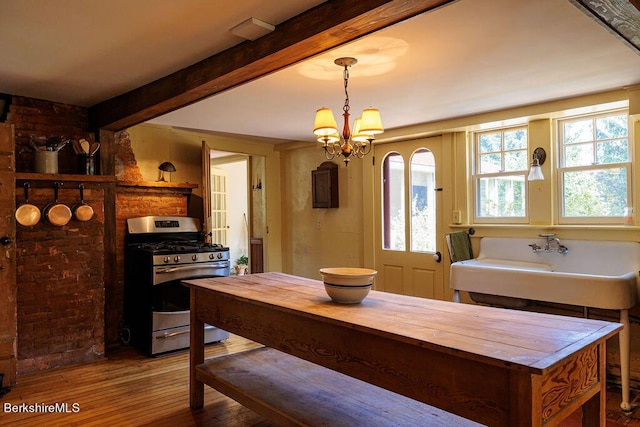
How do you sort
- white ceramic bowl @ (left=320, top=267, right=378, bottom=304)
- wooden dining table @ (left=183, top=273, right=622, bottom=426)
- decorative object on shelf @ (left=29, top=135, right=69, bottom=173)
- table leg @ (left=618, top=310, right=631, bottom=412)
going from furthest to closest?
decorative object on shelf @ (left=29, top=135, right=69, bottom=173), table leg @ (left=618, top=310, right=631, bottom=412), white ceramic bowl @ (left=320, top=267, right=378, bottom=304), wooden dining table @ (left=183, top=273, right=622, bottom=426)

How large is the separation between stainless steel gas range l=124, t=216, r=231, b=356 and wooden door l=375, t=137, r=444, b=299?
1794mm

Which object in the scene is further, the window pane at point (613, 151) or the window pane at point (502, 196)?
the window pane at point (502, 196)

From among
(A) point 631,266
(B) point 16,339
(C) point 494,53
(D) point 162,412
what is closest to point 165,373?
(D) point 162,412

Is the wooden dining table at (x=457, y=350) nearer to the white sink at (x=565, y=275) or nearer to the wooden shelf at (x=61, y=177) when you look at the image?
the white sink at (x=565, y=275)

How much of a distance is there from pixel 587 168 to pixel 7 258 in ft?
14.5

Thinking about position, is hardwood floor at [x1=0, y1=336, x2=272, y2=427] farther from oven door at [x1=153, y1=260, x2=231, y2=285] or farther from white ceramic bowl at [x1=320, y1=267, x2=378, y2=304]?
white ceramic bowl at [x1=320, y1=267, x2=378, y2=304]

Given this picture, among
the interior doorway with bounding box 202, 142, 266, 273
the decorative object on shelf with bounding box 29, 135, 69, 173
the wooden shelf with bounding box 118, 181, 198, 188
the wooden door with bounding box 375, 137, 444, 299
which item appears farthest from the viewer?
the interior doorway with bounding box 202, 142, 266, 273

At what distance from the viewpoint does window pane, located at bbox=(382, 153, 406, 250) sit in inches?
190

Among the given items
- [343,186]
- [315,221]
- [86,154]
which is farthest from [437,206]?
[86,154]

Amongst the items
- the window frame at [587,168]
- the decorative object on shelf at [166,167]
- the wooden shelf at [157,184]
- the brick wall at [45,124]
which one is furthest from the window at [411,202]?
the brick wall at [45,124]

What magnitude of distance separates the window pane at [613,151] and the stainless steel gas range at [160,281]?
3357 millimetres

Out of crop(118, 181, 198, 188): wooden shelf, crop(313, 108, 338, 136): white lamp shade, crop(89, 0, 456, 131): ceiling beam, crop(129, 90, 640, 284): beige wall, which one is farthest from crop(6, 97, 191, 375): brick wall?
crop(313, 108, 338, 136): white lamp shade

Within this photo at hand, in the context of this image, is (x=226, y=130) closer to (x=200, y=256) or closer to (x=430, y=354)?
(x=200, y=256)

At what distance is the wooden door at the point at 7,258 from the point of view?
3.07 metres
